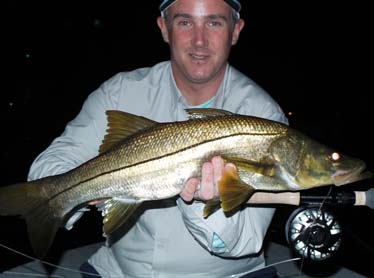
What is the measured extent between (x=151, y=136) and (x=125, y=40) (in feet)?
185

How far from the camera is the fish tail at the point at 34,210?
8.51 feet

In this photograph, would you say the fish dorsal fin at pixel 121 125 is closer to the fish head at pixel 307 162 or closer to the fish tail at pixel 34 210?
the fish tail at pixel 34 210

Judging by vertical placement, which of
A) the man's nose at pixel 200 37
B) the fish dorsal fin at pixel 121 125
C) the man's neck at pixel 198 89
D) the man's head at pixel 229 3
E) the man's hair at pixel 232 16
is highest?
the man's head at pixel 229 3

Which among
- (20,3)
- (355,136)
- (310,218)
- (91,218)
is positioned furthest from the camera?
(20,3)

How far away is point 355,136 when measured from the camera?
19266 mm

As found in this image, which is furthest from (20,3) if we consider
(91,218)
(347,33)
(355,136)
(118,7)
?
(91,218)

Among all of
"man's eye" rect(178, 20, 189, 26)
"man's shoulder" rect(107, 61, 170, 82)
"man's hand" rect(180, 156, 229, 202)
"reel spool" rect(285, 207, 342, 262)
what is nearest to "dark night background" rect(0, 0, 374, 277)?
"reel spool" rect(285, 207, 342, 262)

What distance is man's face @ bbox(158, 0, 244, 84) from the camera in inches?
126

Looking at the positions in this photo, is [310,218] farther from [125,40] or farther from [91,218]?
[125,40]

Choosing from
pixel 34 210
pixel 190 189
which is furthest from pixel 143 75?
pixel 34 210

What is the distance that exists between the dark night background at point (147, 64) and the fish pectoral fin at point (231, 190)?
2.13 meters

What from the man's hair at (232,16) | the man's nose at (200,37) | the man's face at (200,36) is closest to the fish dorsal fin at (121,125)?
the man's face at (200,36)

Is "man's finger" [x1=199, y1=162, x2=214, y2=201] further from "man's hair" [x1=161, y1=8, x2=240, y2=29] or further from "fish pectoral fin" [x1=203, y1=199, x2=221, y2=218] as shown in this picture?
"man's hair" [x1=161, y1=8, x2=240, y2=29]

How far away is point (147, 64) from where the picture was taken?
4672 cm
